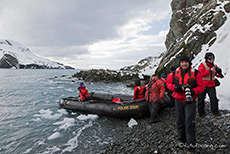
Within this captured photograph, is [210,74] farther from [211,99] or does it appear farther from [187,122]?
[187,122]

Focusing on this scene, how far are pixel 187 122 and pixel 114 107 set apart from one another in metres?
6.00

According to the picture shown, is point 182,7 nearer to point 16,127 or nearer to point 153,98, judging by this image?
point 153,98

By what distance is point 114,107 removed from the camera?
9.26 metres

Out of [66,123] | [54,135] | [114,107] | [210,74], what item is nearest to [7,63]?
[66,123]

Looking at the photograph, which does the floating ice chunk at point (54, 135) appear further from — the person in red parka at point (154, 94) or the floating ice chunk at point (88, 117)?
the person in red parka at point (154, 94)

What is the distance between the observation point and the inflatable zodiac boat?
8336mm

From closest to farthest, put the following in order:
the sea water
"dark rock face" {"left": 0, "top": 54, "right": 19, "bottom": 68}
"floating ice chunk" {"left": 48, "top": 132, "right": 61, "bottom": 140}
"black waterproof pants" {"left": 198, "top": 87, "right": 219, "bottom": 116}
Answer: "black waterproof pants" {"left": 198, "top": 87, "right": 219, "bottom": 116} → the sea water → "floating ice chunk" {"left": 48, "top": 132, "right": 61, "bottom": 140} → "dark rock face" {"left": 0, "top": 54, "right": 19, "bottom": 68}

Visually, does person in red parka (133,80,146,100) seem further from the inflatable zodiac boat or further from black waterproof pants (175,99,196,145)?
black waterproof pants (175,99,196,145)

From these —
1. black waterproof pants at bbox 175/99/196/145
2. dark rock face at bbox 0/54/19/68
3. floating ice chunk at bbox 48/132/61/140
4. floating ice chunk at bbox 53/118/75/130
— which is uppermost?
dark rock face at bbox 0/54/19/68

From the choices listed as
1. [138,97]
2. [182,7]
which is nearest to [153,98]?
[138,97]

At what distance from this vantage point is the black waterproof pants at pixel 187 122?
145 inches

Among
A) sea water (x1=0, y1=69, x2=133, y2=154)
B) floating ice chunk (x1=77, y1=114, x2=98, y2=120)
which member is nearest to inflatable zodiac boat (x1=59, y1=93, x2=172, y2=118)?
floating ice chunk (x1=77, y1=114, x2=98, y2=120)

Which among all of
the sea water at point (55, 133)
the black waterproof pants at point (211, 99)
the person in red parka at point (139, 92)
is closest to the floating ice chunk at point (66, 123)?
the sea water at point (55, 133)

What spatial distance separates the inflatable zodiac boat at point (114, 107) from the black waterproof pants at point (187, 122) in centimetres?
406
